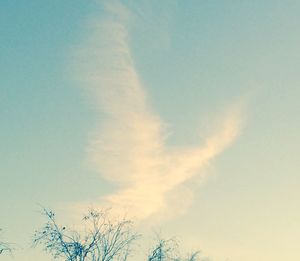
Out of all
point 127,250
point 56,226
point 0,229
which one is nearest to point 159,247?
point 127,250

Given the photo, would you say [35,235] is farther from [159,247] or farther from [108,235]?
[159,247]

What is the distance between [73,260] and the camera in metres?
41.8

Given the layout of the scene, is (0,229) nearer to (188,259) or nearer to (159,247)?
(159,247)

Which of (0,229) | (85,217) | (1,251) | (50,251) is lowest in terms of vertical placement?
(1,251)

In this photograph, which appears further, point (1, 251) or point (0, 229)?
point (0, 229)

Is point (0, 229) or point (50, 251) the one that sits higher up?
point (50, 251)

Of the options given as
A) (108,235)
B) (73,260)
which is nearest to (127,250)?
(108,235)

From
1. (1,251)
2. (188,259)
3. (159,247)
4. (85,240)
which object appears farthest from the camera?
(188,259)

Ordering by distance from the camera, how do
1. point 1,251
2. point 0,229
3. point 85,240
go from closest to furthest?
1. point 1,251
2. point 0,229
3. point 85,240

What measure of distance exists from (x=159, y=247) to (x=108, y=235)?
22.4ft

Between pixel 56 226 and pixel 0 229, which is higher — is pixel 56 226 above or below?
above

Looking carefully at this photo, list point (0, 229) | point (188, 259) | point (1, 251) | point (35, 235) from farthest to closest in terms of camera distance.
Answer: point (188, 259) < point (35, 235) < point (0, 229) < point (1, 251)

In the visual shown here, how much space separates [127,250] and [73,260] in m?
5.45

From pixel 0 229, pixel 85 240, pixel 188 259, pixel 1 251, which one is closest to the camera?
pixel 1 251
